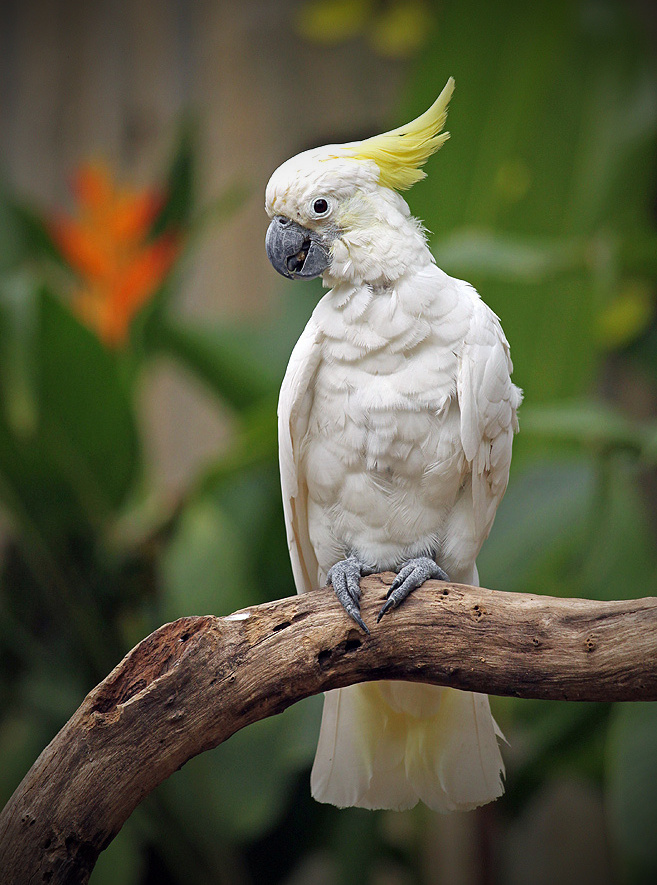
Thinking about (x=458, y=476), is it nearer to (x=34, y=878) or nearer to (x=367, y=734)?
(x=367, y=734)

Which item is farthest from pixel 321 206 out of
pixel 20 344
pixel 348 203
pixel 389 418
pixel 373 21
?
pixel 373 21

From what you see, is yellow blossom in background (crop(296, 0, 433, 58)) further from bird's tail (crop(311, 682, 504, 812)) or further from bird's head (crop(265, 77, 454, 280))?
bird's tail (crop(311, 682, 504, 812))

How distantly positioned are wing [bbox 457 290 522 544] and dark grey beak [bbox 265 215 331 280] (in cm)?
21

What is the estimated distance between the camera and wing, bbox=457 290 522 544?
967 mm

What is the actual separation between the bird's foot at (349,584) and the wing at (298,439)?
116 mm

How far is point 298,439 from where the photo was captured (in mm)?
1051

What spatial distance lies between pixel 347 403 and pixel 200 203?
1549mm

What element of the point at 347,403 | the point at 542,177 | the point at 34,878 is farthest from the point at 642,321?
the point at 34,878

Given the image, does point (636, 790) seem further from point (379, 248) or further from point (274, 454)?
point (379, 248)

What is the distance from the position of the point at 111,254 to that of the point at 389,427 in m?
1.16

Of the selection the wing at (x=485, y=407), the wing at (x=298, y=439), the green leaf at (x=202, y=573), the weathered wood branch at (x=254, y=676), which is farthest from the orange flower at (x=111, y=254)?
the weathered wood branch at (x=254, y=676)

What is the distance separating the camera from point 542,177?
5.90 ft

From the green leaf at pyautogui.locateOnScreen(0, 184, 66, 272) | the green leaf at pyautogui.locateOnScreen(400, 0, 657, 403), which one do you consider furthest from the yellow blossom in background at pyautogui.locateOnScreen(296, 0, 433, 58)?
the green leaf at pyautogui.locateOnScreen(0, 184, 66, 272)

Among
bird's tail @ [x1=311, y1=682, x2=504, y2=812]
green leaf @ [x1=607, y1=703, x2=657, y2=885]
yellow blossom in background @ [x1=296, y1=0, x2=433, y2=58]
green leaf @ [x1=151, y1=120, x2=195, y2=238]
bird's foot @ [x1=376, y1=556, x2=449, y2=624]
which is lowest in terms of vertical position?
green leaf @ [x1=607, y1=703, x2=657, y2=885]
